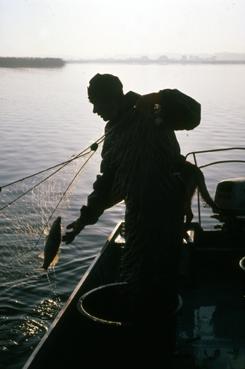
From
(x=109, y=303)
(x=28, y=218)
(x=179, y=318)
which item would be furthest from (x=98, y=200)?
(x=28, y=218)

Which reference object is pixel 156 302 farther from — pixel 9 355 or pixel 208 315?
pixel 9 355

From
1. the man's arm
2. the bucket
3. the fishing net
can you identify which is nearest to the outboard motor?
the fishing net

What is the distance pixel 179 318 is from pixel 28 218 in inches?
407

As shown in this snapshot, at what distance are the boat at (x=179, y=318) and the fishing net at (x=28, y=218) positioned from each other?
11.3 ft

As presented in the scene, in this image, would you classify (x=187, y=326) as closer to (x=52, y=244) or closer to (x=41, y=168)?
(x=52, y=244)

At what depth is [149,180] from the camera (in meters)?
4.58

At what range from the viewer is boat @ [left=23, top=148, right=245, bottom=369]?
4668 millimetres

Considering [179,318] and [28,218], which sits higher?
[179,318]

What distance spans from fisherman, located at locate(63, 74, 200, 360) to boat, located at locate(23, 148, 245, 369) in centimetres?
36

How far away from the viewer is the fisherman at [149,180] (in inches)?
181

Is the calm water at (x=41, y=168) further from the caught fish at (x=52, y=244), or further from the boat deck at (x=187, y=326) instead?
the caught fish at (x=52, y=244)

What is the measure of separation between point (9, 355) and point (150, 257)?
5.70 metres

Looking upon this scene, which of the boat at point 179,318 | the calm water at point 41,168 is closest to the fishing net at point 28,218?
the calm water at point 41,168

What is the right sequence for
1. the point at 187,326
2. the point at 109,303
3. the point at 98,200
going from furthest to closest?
the point at 187,326, the point at 109,303, the point at 98,200
